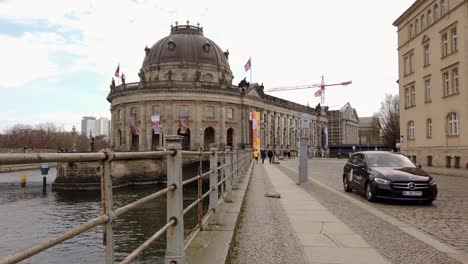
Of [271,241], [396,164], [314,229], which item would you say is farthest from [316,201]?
[271,241]

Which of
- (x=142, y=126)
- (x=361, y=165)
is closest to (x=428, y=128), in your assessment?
Result: (x=361, y=165)

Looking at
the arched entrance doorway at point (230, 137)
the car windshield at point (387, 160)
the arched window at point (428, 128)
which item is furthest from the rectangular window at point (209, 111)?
the car windshield at point (387, 160)

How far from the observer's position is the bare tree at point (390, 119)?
74.0 metres

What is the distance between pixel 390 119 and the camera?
248 ft

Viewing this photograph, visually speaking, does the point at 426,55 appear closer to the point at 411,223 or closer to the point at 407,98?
the point at 407,98

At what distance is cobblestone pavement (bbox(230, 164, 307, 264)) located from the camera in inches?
253

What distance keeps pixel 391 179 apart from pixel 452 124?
22775 millimetres

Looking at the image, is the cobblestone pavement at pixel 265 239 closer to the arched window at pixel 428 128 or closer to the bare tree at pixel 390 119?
the arched window at pixel 428 128

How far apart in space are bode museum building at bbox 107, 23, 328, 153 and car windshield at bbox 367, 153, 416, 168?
56.2m

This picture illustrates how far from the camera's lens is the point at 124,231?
17.6 metres

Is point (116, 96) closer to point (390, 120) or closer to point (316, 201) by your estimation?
point (390, 120)

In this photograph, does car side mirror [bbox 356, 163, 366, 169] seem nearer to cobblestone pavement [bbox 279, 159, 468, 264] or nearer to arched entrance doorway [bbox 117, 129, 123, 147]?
cobblestone pavement [bbox 279, 159, 468, 264]

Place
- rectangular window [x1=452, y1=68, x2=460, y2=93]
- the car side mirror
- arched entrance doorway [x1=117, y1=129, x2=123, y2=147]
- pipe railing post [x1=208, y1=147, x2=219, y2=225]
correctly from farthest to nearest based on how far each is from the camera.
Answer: arched entrance doorway [x1=117, y1=129, x2=123, y2=147]
rectangular window [x1=452, y1=68, x2=460, y2=93]
the car side mirror
pipe railing post [x1=208, y1=147, x2=219, y2=225]

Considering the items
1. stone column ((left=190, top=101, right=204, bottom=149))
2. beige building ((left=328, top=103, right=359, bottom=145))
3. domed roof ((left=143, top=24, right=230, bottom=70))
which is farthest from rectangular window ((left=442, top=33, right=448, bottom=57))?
beige building ((left=328, top=103, right=359, bottom=145))
